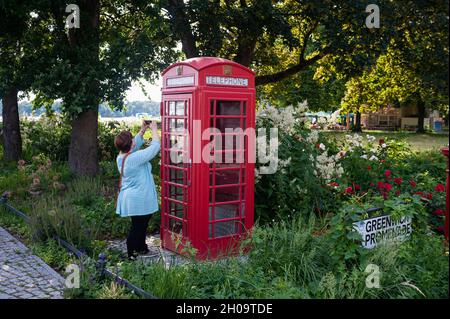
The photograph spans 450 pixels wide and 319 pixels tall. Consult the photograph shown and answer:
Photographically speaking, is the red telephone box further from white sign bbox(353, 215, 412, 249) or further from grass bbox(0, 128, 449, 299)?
white sign bbox(353, 215, 412, 249)

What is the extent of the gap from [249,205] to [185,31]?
6.34 metres

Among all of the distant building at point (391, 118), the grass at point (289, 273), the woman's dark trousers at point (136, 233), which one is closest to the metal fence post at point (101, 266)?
the grass at point (289, 273)

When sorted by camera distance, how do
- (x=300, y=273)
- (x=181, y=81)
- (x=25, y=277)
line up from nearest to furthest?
(x=300, y=273) → (x=25, y=277) → (x=181, y=81)

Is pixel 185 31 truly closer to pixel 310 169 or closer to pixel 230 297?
pixel 310 169

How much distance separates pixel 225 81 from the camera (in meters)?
6.34

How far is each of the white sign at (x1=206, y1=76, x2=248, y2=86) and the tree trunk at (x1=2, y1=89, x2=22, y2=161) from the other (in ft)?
34.7

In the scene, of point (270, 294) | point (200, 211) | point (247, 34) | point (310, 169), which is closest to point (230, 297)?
point (270, 294)

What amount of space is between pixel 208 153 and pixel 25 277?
262 centimetres

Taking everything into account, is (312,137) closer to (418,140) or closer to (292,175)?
(292,175)

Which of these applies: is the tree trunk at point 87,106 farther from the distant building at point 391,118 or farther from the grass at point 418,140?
the distant building at point 391,118

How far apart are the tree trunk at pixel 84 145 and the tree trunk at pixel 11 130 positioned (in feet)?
12.5

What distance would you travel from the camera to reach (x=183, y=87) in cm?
638

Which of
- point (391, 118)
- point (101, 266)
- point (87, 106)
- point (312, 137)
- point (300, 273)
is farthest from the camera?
point (391, 118)

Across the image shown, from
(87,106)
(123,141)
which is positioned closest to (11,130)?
(87,106)
